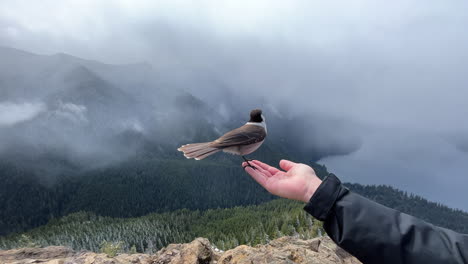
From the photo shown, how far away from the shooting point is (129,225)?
158 m

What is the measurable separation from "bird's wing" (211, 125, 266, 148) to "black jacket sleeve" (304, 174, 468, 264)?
Result: 273 centimetres

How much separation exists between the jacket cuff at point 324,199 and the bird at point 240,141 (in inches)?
105

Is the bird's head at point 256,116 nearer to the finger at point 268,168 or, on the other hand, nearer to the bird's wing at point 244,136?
the bird's wing at point 244,136

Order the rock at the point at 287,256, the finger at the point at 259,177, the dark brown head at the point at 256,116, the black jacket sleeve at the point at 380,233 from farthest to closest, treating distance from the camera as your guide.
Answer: the rock at the point at 287,256
the dark brown head at the point at 256,116
the finger at the point at 259,177
the black jacket sleeve at the point at 380,233

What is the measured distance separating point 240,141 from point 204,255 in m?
8.72

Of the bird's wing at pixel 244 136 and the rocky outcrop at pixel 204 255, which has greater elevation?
the bird's wing at pixel 244 136

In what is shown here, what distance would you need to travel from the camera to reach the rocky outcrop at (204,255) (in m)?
12.7

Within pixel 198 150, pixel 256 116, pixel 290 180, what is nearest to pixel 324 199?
pixel 290 180

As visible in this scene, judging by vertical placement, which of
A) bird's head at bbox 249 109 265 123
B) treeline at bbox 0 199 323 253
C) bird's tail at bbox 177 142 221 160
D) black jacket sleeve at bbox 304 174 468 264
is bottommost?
treeline at bbox 0 199 323 253

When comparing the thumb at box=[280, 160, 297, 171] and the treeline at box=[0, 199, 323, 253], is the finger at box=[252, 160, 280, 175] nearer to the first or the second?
the thumb at box=[280, 160, 297, 171]

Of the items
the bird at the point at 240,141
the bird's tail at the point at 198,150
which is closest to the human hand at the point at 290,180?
the bird at the point at 240,141

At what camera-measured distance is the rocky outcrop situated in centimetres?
1274

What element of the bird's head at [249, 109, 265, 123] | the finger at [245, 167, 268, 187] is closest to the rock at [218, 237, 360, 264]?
the finger at [245, 167, 268, 187]

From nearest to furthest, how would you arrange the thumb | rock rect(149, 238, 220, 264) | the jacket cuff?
the jacket cuff < the thumb < rock rect(149, 238, 220, 264)
